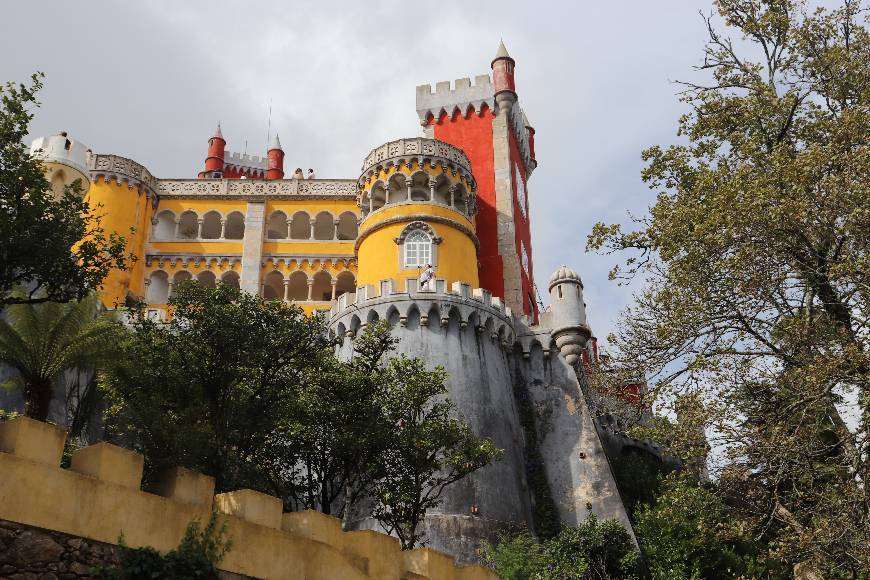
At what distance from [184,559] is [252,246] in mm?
34149

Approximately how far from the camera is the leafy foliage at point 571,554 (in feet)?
84.1

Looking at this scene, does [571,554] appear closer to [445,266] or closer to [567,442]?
[567,442]

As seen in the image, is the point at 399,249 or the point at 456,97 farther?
the point at 456,97

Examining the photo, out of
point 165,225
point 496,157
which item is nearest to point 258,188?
point 165,225

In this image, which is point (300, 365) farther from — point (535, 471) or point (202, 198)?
point (202, 198)

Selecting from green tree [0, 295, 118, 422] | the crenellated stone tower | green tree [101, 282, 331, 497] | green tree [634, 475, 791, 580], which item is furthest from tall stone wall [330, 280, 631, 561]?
green tree [0, 295, 118, 422]

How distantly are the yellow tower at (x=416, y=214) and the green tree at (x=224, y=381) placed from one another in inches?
558

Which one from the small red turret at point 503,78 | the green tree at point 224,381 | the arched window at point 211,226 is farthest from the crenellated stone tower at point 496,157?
the green tree at point 224,381

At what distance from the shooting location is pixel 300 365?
2194cm

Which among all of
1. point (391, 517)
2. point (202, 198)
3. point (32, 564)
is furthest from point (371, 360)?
point (202, 198)

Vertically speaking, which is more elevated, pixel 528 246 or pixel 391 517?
pixel 528 246

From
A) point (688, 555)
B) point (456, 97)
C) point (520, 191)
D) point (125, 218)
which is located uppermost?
point (456, 97)

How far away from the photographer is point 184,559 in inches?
445

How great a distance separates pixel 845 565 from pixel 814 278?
5690 millimetres
